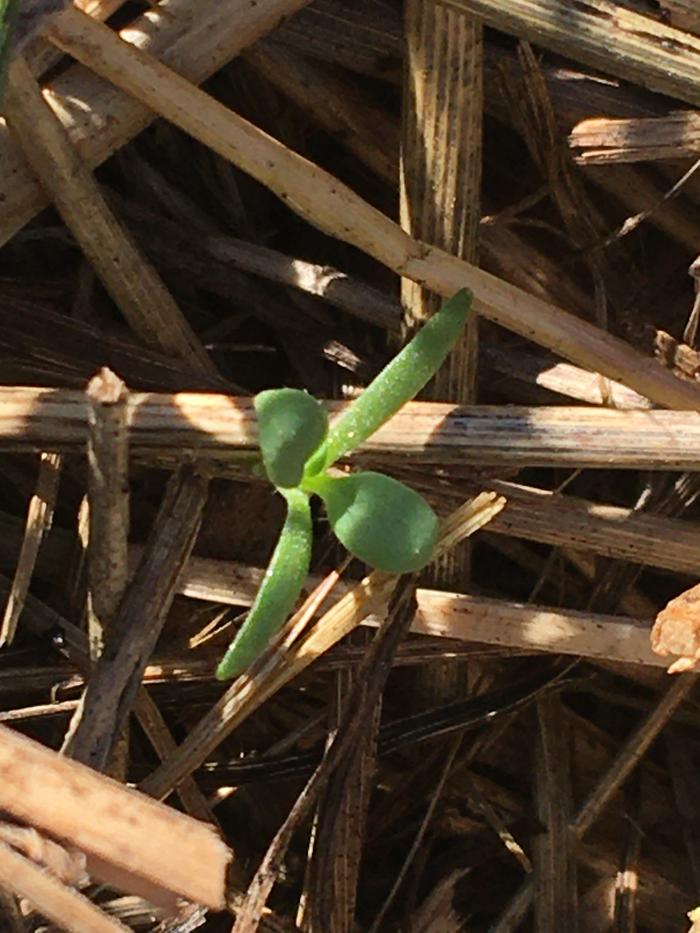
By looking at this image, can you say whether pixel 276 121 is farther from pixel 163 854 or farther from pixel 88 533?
pixel 163 854

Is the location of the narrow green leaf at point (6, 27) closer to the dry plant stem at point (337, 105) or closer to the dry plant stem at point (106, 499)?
the dry plant stem at point (106, 499)

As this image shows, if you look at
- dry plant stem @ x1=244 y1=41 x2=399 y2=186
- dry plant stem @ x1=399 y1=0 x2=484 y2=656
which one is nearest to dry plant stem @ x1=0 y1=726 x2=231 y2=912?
dry plant stem @ x1=399 y1=0 x2=484 y2=656

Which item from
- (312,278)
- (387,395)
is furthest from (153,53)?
(387,395)

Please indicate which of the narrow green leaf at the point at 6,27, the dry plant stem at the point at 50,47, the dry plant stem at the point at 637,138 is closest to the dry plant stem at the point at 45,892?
the narrow green leaf at the point at 6,27

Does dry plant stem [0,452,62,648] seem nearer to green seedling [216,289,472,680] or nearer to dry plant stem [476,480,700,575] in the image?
green seedling [216,289,472,680]

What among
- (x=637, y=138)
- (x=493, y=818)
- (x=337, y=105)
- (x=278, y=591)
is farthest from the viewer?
(x=493, y=818)

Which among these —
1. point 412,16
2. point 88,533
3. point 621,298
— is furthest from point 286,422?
point 621,298

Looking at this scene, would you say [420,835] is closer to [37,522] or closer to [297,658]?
[297,658]
